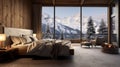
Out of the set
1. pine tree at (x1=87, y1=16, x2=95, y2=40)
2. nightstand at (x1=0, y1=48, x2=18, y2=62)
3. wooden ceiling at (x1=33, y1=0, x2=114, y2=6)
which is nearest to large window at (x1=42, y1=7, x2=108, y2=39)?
pine tree at (x1=87, y1=16, x2=95, y2=40)

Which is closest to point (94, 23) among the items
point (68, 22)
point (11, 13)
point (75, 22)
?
point (75, 22)

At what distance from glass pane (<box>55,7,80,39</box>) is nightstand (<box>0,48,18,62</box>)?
382 inches

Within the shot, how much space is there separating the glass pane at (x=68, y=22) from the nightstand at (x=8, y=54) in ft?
31.8

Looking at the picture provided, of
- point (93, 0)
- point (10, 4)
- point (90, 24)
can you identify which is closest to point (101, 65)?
point (10, 4)

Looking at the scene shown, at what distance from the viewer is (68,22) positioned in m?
15.8

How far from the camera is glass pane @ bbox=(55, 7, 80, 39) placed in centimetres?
1556

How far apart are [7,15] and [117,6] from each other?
6594 mm

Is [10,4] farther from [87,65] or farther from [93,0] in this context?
[93,0]

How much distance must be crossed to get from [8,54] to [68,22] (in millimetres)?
10594

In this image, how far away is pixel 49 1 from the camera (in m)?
12.4

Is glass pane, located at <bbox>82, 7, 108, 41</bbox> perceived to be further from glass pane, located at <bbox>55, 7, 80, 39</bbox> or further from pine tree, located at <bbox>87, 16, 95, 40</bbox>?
glass pane, located at <bbox>55, 7, 80, 39</bbox>

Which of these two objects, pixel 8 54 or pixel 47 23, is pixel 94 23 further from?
pixel 8 54

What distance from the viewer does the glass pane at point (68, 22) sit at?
51.1ft

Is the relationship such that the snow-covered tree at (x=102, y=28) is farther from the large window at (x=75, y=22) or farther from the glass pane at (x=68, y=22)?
the glass pane at (x=68, y=22)
